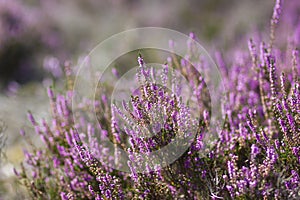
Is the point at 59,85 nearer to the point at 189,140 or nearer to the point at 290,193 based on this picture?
the point at 189,140

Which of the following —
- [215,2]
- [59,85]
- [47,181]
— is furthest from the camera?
[215,2]

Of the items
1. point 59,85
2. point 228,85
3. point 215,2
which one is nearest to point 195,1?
point 215,2

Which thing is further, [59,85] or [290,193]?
[59,85]

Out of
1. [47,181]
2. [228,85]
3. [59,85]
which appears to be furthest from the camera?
[59,85]

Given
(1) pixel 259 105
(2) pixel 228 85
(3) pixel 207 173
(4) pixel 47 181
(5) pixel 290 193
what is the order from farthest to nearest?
(2) pixel 228 85 → (1) pixel 259 105 → (4) pixel 47 181 → (3) pixel 207 173 → (5) pixel 290 193

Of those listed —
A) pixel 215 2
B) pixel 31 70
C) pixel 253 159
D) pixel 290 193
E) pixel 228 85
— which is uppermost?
pixel 215 2

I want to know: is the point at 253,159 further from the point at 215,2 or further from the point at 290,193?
the point at 215,2

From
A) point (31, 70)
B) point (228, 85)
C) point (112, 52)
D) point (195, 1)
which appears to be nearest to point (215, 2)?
point (195, 1)

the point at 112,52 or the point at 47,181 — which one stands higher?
the point at 112,52

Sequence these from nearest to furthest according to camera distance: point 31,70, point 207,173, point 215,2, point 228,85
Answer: point 207,173 → point 228,85 → point 31,70 → point 215,2
